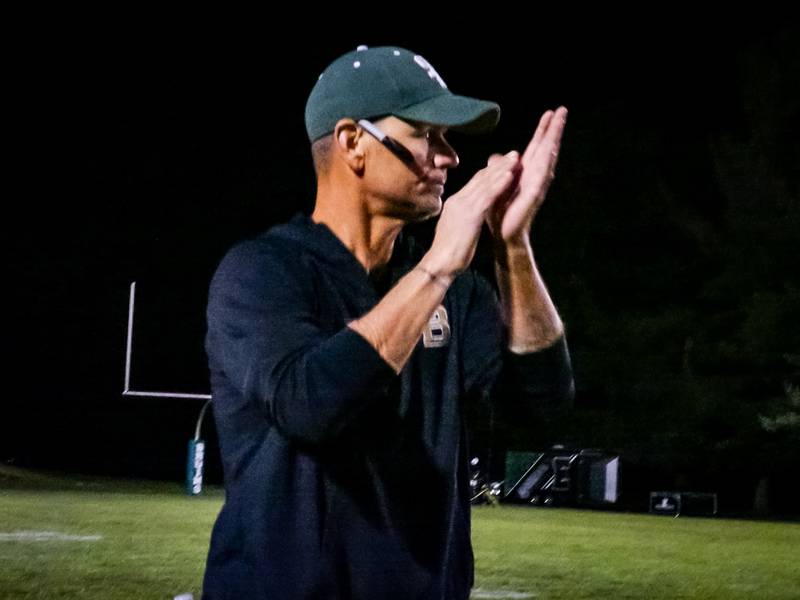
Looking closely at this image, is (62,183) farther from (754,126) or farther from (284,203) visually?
(754,126)

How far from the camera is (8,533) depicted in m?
12.8

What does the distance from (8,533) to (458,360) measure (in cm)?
1162

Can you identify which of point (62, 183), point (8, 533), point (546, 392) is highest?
point (62, 183)

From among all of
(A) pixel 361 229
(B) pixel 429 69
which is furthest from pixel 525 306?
(B) pixel 429 69

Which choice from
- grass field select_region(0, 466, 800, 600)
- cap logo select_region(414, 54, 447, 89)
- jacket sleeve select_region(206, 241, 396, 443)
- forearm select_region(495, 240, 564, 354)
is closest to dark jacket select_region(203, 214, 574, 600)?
jacket sleeve select_region(206, 241, 396, 443)

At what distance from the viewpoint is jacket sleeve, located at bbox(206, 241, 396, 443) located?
1.58 metres

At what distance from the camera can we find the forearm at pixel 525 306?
190cm

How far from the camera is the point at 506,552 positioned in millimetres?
12680

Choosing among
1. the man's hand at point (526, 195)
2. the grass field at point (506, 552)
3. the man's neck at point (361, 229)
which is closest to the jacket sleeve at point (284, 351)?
the man's neck at point (361, 229)

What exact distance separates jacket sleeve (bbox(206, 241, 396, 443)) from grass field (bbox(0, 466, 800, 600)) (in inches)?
258

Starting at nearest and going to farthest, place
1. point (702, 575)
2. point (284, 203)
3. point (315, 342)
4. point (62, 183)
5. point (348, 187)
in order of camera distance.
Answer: point (315, 342), point (348, 187), point (702, 575), point (62, 183), point (284, 203)

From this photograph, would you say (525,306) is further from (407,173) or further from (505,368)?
(407,173)

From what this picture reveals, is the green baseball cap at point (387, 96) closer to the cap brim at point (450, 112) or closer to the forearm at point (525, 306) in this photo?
the cap brim at point (450, 112)

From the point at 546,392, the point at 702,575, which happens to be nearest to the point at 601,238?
the point at 702,575
